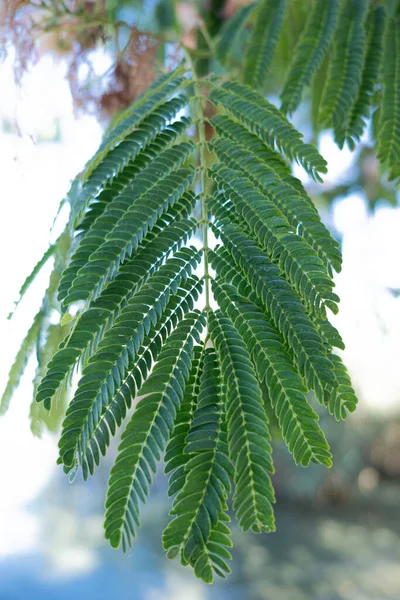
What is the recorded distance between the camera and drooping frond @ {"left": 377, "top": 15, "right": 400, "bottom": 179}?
2.25 feet

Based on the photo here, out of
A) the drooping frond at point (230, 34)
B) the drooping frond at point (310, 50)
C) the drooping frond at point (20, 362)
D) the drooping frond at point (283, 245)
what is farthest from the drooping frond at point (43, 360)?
the drooping frond at point (230, 34)

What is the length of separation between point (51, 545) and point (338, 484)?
175 centimetres

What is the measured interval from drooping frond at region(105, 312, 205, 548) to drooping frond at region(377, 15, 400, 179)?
0.40 m

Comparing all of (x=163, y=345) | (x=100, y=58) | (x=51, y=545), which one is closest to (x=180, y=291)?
(x=163, y=345)

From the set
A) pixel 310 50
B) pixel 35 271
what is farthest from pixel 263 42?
pixel 35 271

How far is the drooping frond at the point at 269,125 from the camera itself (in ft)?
1.83

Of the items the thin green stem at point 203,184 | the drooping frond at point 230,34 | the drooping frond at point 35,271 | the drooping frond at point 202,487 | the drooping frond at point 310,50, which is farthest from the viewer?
the drooping frond at point 230,34

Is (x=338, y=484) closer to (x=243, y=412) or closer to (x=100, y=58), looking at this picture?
Result: (x=100, y=58)

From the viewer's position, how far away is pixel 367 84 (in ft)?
2.47

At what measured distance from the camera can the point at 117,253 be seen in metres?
0.45

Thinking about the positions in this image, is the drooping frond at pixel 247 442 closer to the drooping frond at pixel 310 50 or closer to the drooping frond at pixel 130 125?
the drooping frond at pixel 130 125

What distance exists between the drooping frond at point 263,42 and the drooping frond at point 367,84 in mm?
130

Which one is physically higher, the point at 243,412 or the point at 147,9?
the point at 147,9

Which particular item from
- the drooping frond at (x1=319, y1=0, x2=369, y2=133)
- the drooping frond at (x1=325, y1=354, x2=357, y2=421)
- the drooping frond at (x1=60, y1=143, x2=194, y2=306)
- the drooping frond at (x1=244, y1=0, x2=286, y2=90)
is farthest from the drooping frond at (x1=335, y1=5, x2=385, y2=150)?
the drooping frond at (x1=325, y1=354, x2=357, y2=421)
